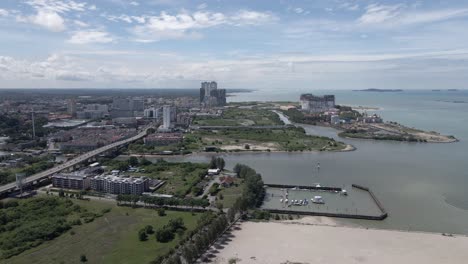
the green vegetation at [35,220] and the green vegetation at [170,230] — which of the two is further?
the green vegetation at [170,230]

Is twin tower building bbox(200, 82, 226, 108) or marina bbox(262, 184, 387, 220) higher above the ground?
twin tower building bbox(200, 82, 226, 108)


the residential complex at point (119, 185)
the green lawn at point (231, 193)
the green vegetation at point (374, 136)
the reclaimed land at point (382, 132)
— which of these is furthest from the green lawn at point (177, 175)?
the reclaimed land at point (382, 132)

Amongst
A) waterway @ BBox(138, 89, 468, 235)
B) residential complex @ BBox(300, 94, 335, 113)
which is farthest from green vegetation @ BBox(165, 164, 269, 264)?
residential complex @ BBox(300, 94, 335, 113)

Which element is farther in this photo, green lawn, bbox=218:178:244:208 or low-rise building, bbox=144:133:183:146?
low-rise building, bbox=144:133:183:146

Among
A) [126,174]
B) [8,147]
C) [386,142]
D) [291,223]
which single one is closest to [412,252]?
[291,223]

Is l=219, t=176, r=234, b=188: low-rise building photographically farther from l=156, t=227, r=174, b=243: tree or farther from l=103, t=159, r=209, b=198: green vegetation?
l=156, t=227, r=174, b=243: tree

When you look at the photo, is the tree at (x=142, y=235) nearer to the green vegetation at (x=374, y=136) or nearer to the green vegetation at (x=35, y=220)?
the green vegetation at (x=35, y=220)
